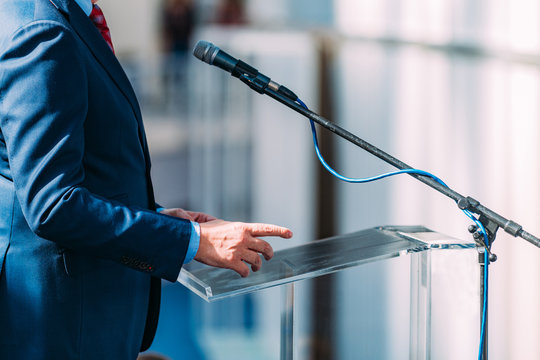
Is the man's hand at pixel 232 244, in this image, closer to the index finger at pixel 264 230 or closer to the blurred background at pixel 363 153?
the index finger at pixel 264 230

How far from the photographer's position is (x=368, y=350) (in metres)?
1.97

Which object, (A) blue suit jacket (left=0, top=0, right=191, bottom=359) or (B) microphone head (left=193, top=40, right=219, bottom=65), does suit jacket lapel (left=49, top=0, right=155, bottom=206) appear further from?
(B) microphone head (left=193, top=40, right=219, bottom=65)

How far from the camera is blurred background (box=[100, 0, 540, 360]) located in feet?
7.47

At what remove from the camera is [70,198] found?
115cm

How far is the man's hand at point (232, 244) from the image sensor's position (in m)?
1.23

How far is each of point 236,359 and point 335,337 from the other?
7.97 feet

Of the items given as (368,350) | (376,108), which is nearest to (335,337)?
(368,350)

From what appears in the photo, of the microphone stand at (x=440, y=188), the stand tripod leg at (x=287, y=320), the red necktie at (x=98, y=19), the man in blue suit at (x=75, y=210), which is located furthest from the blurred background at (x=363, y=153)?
the red necktie at (x=98, y=19)

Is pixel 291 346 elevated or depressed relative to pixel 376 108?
depressed

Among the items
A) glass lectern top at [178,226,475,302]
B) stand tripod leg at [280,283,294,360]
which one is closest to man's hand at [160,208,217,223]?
glass lectern top at [178,226,475,302]

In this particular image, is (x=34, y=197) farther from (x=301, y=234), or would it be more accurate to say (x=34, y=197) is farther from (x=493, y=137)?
(x=301, y=234)

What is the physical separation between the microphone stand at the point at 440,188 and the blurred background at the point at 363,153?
174mm

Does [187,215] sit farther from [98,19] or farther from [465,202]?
[465,202]

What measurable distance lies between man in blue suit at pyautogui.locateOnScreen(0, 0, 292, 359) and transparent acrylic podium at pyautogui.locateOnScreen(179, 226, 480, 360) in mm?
99
